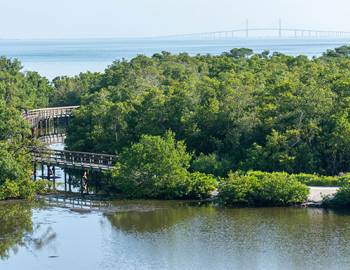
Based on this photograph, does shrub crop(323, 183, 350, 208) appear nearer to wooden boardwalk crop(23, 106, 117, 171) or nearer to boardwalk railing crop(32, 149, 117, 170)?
wooden boardwalk crop(23, 106, 117, 171)

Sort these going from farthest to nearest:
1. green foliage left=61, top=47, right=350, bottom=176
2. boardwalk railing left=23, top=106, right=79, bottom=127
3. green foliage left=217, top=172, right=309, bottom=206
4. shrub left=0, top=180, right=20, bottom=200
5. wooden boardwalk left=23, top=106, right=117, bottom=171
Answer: boardwalk railing left=23, top=106, right=79, bottom=127, wooden boardwalk left=23, top=106, right=117, bottom=171, green foliage left=61, top=47, right=350, bottom=176, shrub left=0, top=180, right=20, bottom=200, green foliage left=217, top=172, right=309, bottom=206

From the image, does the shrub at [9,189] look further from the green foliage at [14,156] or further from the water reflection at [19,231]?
the water reflection at [19,231]

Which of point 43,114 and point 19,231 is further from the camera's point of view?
point 43,114

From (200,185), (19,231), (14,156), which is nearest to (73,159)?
(14,156)

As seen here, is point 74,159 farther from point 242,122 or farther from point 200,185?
point 242,122

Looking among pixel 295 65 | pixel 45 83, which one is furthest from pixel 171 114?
pixel 45 83

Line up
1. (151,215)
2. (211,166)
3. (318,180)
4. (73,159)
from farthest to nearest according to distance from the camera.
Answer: (73,159) < (211,166) < (318,180) < (151,215)

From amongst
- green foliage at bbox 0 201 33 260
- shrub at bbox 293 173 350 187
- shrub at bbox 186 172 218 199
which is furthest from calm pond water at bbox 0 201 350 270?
shrub at bbox 293 173 350 187
